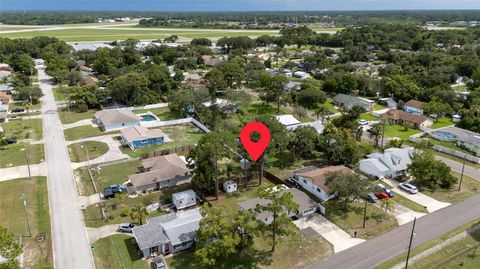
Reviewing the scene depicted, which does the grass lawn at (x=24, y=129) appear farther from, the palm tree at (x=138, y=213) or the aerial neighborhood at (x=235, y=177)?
the palm tree at (x=138, y=213)

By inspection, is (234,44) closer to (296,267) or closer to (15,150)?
(15,150)

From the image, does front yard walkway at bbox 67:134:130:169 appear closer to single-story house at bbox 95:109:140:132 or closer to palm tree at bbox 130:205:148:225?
single-story house at bbox 95:109:140:132

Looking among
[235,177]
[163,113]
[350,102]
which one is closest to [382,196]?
[235,177]

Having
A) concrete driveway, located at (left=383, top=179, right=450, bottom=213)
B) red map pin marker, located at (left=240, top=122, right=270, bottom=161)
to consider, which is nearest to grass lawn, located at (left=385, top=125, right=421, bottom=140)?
concrete driveway, located at (left=383, top=179, right=450, bottom=213)

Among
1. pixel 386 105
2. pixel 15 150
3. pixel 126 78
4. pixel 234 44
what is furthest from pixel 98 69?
pixel 386 105

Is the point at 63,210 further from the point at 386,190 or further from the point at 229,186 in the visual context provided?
the point at 386,190

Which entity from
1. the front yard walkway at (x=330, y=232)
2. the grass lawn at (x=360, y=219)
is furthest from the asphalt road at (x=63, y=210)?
the grass lawn at (x=360, y=219)

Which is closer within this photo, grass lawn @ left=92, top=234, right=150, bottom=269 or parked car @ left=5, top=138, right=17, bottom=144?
grass lawn @ left=92, top=234, right=150, bottom=269
